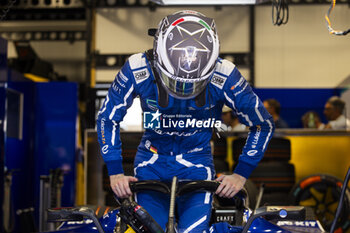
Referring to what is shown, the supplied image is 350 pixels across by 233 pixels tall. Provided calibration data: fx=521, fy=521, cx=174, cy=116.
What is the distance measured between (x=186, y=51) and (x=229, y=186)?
1.82 ft

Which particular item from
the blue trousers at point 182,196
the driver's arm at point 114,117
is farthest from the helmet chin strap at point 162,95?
the blue trousers at point 182,196

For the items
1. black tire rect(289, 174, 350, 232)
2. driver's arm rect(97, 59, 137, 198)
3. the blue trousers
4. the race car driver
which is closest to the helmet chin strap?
the race car driver

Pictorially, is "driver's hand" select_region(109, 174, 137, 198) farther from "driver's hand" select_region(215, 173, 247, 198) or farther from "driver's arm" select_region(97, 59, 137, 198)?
"driver's hand" select_region(215, 173, 247, 198)

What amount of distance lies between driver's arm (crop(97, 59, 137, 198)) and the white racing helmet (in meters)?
0.22

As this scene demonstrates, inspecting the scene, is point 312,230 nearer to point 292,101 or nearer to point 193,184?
point 193,184

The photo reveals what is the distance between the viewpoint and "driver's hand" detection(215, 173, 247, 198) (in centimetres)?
203

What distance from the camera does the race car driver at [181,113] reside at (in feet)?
6.39

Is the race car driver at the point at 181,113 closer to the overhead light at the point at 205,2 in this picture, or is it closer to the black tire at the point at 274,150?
the black tire at the point at 274,150

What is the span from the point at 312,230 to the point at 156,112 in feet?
3.63

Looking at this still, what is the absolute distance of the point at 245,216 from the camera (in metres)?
2.12

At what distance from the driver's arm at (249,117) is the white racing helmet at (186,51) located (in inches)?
7.6

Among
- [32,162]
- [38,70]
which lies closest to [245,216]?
[32,162]

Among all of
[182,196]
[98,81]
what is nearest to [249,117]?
[182,196]

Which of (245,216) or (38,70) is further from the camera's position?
(38,70)
